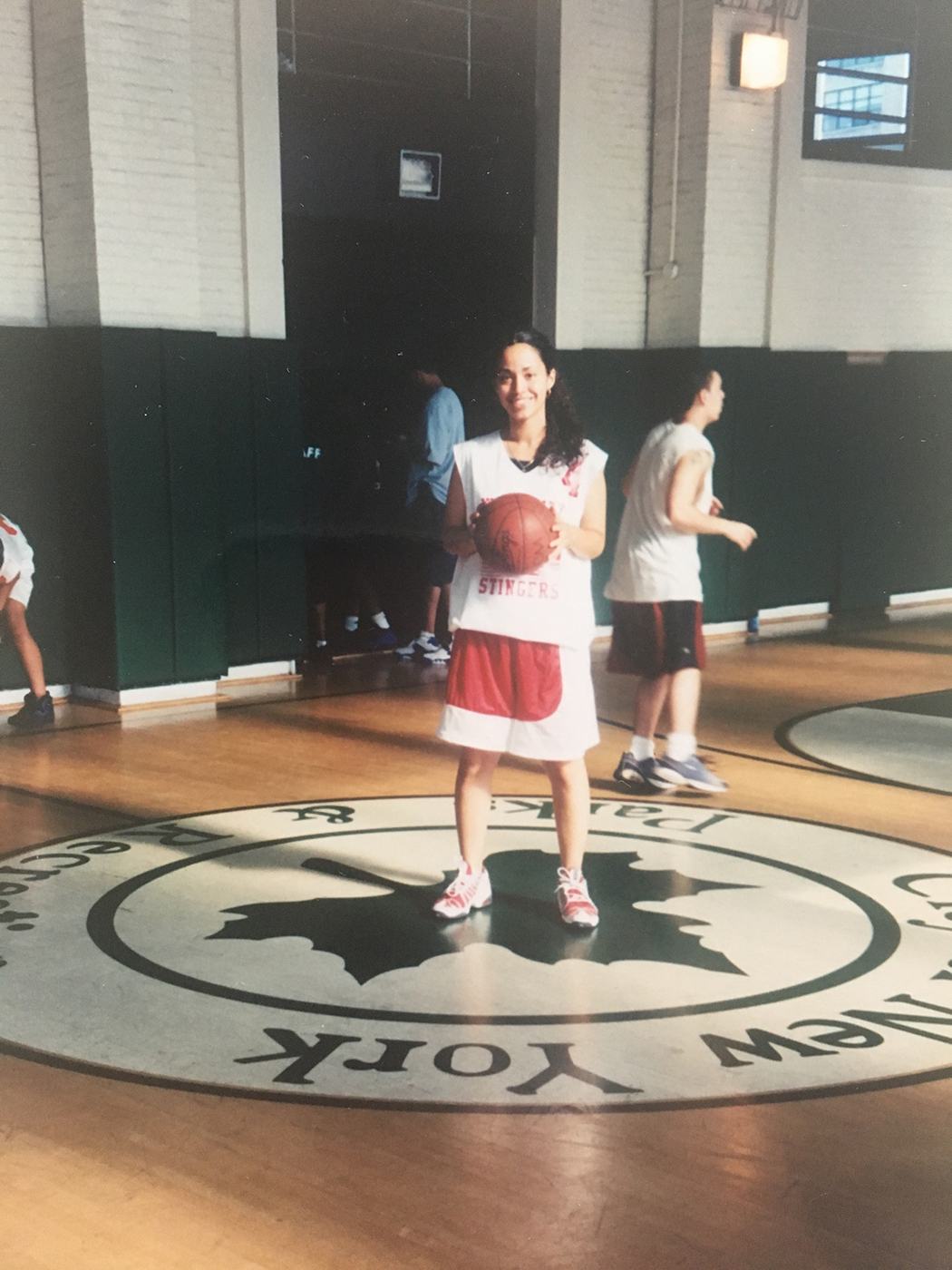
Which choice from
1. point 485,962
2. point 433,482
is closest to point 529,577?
point 485,962

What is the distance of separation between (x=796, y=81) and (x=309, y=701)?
5.32 meters

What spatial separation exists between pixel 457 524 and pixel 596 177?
19.8ft

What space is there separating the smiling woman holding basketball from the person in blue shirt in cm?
430

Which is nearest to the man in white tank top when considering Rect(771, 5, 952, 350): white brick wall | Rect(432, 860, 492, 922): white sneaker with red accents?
Rect(432, 860, 492, 922): white sneaker with red accents

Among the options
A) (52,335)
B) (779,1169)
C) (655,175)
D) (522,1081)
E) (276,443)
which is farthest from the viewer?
(655,175)

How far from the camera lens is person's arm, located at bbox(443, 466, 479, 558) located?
3.91 metres

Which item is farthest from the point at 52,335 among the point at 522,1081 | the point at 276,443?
the point at 522,1081

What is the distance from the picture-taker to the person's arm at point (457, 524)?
12.8 feet

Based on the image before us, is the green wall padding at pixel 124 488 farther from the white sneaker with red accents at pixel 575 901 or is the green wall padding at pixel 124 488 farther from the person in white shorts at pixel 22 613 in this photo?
the white sneaker with red accents at pixel 575 901

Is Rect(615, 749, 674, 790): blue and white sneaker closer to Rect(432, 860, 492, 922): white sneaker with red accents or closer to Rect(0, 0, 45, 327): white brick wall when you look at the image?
Rect(432, 860, 492, 922): white sneaker with red accents

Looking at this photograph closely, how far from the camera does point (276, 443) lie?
320 inches

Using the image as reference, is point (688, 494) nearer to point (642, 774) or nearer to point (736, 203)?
point (642, 774)

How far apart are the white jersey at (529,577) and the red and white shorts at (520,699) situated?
0.05 m

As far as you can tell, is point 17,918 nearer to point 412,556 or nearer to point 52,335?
point 52,335
